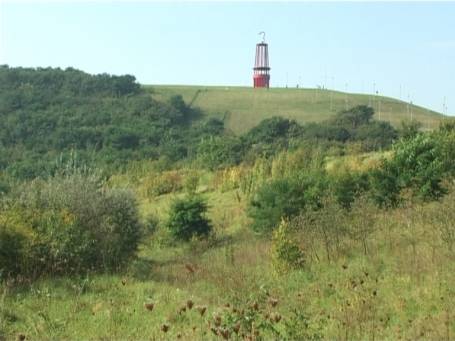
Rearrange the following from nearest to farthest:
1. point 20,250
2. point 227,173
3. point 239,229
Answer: point 20,250 < point 239,229 < point 227,173

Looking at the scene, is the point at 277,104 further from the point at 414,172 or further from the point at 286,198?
the point at 414,172

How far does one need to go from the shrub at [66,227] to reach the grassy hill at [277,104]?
41.6 metres

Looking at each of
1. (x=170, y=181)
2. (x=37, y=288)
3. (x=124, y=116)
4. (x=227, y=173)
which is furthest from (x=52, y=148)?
(x=37, y=288)

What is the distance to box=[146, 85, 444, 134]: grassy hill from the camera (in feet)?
191

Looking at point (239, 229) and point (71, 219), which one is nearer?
point (71, 219)

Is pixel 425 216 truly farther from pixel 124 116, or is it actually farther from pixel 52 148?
pixel 124 116

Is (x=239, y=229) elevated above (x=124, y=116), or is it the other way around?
(x=124, y=116)

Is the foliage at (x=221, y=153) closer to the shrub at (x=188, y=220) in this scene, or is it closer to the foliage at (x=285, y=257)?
the shrub at (x=188, y=220)

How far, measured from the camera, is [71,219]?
40.4 ft

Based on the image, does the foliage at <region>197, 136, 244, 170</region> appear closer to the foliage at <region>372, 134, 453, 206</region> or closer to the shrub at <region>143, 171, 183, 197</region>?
the shrub at <region>143, 171, 183, 197</region>

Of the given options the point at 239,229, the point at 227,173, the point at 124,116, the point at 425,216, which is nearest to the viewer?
the point at 425,216

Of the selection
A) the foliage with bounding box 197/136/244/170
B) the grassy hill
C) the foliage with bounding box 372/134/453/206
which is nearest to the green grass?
the foliage with bounding box 372/134/453/206

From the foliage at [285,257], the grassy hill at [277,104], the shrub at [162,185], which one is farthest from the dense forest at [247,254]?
the grassy hill at [277,104]

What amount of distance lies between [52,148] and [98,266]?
3739cm
